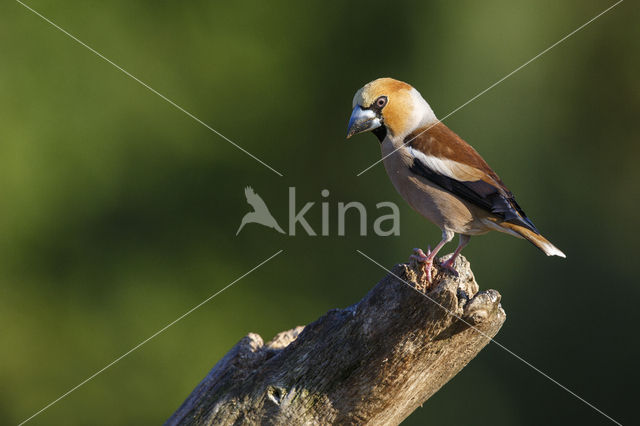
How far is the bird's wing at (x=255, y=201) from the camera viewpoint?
6816 mm

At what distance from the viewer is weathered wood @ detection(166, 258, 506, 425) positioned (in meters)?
3.09

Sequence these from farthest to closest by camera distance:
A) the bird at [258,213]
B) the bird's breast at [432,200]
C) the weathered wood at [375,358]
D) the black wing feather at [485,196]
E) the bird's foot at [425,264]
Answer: the bird at [258,213]
the bird's breast at [432,200]
the black wing feather at [485,196]
the bird's foot at [425,264]
the weathered wood at [375,358]

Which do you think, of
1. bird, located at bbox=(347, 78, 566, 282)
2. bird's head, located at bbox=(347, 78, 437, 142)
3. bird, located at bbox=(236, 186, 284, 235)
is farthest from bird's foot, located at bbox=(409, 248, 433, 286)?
bird, located at bbox=(236, 186, 284, 235)

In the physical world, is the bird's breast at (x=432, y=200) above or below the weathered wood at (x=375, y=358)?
above

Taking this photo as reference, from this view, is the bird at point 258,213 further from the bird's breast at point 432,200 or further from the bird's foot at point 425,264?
the bird's foot at point 425,264

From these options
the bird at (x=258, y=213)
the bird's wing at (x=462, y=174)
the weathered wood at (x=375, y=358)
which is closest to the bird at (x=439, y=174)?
the bird's wing at (x=462, y=174)

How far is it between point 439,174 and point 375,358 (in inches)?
41.4

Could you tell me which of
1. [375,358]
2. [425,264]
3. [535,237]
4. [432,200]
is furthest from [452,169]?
[375,358]

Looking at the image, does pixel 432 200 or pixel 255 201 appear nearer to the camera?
pixel 432 200

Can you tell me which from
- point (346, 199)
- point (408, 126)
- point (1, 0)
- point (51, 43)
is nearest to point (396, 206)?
point (346, 199)

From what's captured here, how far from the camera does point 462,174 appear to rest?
3.72 m

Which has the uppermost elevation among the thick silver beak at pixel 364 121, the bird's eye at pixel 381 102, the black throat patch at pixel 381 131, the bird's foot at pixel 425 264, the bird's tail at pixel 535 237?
the bird's eye at pixel 381 102

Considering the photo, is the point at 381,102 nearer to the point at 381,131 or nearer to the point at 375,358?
the point at 381,131

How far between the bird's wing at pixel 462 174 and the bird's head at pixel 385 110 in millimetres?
188
